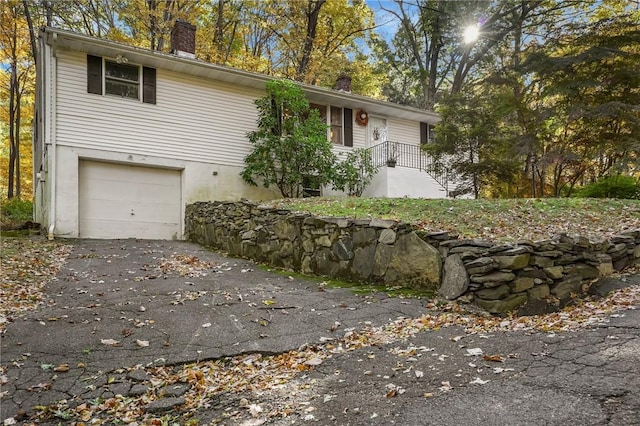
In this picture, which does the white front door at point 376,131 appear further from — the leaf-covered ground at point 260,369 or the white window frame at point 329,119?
the leaf-covered ground at point 260,369

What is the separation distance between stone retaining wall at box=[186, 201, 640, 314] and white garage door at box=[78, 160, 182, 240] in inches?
184

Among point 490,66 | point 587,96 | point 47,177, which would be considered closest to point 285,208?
point 47,177

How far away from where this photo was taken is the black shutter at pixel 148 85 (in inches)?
446

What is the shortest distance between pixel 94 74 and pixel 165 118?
1976 millimetres

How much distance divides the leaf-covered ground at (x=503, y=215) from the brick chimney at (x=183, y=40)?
648 cm

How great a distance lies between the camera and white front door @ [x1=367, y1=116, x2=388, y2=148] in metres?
15.1

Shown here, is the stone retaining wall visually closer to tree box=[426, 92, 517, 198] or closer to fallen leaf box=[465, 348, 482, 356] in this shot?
fallen leaf box=[465, 348, 482, 356]

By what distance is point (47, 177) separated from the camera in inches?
400

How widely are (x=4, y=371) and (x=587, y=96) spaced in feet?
45.5

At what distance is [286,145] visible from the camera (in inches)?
468

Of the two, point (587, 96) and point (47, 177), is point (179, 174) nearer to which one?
point (47, 177)

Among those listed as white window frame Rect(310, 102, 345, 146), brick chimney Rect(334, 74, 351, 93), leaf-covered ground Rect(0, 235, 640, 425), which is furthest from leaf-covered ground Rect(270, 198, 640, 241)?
brick chimney Rect(334, 74, 351, 93)

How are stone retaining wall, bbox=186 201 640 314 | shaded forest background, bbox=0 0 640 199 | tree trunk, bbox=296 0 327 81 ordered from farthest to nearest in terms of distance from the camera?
tree trunk, bbox=296 0 327 81, shaded forest background, bbox=0 0 640 199, stone retaining wall, bbox=186 201 640 314

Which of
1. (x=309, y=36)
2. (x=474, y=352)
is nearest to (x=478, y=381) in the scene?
(x=474, y=352)
